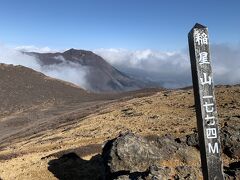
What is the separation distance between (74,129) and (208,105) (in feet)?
179

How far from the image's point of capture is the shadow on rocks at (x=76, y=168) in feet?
90.3

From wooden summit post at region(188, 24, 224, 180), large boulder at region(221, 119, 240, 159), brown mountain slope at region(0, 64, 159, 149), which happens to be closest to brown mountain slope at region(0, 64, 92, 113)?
brown mountain slope at region(0, 64, 159, 149)

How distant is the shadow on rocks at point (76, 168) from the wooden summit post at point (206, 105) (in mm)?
12757

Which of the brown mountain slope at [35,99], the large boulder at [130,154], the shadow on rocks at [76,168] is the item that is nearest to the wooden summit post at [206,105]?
the large boulder at [130,154]

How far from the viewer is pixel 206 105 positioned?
13727 millimetres

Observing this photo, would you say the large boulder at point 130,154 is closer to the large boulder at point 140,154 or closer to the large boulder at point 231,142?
the large boulder at point 140,154

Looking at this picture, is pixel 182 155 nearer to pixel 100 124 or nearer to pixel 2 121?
pixel 100 124

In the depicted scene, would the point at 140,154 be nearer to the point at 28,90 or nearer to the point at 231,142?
the point at 231,142

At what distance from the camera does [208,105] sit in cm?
1373

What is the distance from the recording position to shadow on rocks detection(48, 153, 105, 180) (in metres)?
27.5

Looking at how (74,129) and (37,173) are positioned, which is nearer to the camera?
(37,173)

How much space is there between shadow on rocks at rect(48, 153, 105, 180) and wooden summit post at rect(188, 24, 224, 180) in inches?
502

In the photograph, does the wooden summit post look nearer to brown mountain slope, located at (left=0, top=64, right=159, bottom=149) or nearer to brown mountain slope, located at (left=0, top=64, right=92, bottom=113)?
brown mountain slope, located at (left=0, top=64, right=159, bottom=149)

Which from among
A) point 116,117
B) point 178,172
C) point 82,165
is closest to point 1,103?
point 116,117
